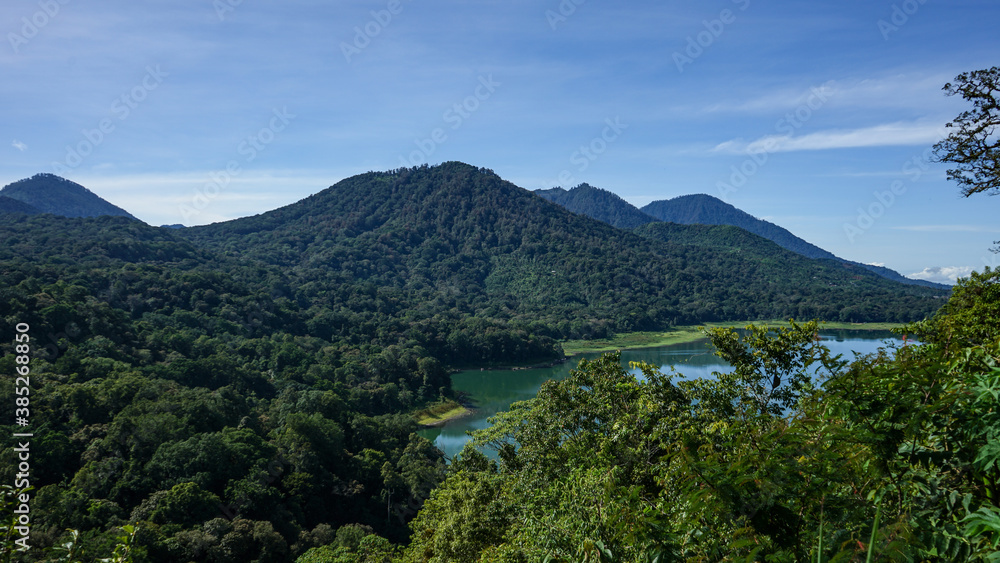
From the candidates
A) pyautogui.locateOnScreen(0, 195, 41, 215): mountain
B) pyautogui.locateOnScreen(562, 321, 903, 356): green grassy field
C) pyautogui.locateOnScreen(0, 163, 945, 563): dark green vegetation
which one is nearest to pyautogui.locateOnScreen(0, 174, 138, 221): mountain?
pyautogui.locateOnScreen(0, 195, 41, 215): mountain

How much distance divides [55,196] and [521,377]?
653 ft

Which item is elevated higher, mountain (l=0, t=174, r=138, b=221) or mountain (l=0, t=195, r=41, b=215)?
mountain (l=0, t=174, r=138, b=221)

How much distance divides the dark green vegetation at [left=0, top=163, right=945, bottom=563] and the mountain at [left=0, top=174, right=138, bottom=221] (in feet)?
224

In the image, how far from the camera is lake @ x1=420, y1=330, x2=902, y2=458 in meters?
41.9

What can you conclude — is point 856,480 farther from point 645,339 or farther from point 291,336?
point 645,339

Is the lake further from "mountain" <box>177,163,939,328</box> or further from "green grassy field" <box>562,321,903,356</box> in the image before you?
"mountain" <box>177,163,939,328</box>

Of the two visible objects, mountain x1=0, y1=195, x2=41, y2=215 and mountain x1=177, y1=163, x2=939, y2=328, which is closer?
mountain x1=177, y1=163, x2=939, y2=328

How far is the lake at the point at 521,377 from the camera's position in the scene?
4191cm

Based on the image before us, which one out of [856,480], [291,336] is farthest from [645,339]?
[856,480]

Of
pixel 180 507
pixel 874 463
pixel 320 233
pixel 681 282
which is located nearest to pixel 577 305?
pixel 681 282

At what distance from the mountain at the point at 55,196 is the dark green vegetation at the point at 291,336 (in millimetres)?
68316

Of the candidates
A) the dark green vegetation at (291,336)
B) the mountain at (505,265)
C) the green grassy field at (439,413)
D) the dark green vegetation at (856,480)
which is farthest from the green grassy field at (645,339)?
the dark green vegetation at (856,480)

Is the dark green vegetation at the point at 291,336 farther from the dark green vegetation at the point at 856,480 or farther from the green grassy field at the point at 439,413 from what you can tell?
the dark green vegetation at the point at 856,480

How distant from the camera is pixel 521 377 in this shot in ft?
198
